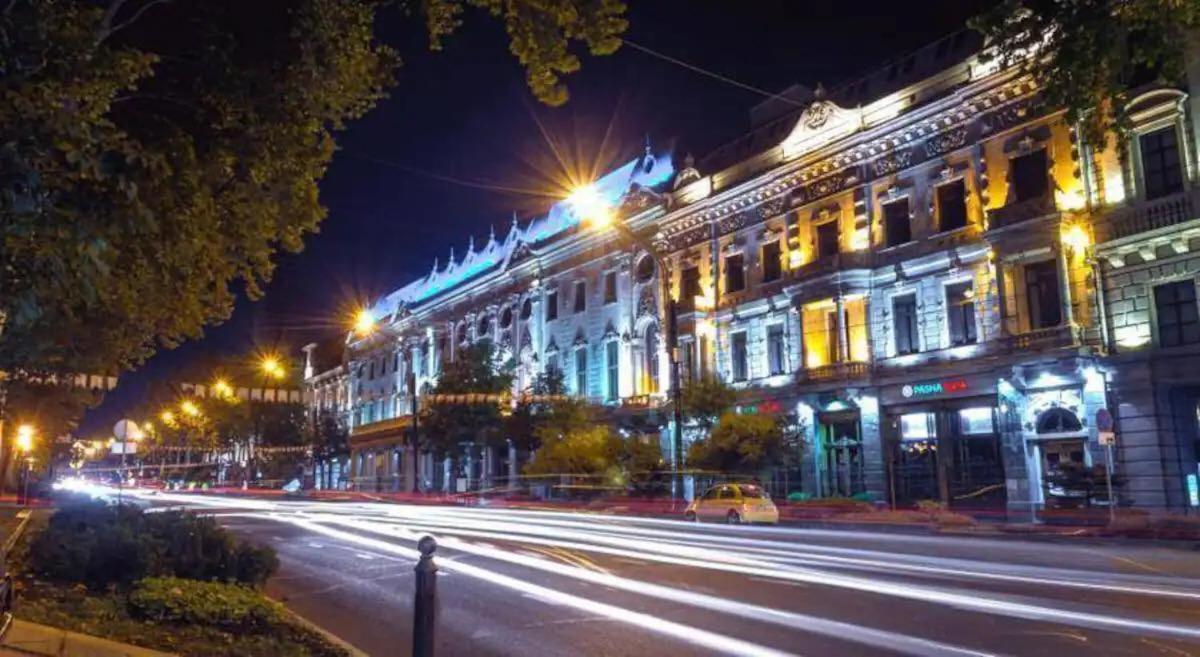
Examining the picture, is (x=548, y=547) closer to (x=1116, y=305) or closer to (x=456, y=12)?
(x=456, y=12)

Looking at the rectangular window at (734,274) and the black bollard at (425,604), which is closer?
the black bollard at (425,604)

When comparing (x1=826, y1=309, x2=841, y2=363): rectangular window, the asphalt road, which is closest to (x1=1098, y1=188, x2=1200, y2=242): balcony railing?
(x1=826, y1=309, x2=841, y2=363): rectangular window

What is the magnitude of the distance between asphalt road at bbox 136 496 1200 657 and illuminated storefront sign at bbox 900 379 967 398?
10.8m

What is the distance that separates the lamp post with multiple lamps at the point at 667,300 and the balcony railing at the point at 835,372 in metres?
4.85

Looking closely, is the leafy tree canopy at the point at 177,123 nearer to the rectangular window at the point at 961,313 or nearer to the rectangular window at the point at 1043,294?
the rectangular window at the point at 1043,294

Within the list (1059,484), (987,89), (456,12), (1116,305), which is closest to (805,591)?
(456,12)

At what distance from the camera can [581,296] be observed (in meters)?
48.2

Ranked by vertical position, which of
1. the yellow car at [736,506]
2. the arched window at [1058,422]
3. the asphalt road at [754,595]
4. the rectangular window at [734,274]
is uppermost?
the rectangular window at [734,274]

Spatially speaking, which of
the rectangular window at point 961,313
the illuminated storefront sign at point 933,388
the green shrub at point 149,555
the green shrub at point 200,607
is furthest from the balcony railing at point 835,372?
the green shrub at point 200,607

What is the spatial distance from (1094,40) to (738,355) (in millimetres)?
32562

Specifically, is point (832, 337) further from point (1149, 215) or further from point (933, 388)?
point (1149, 215)

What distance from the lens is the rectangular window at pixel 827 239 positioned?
114 ft

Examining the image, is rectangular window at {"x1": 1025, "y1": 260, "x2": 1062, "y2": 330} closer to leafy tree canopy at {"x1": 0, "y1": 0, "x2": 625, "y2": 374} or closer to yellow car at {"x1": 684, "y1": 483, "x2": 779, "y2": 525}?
yellow car at {"x1": 684, "y1": 483, "x2": 779, "y2": 525}

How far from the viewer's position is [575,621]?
30.7ft
